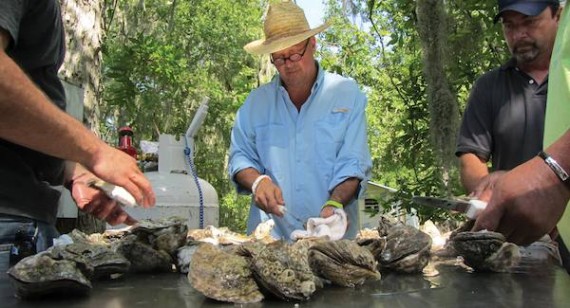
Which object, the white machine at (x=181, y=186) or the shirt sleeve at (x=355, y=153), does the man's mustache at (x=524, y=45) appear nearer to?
the shirt sleeve at (x=355, y=153)

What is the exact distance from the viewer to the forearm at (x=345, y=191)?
2.84 metres

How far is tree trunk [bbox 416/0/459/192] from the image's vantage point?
518 cm

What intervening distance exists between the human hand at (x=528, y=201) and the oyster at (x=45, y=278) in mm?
977

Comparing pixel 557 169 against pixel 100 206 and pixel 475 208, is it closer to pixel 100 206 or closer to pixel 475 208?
pixel 475 208

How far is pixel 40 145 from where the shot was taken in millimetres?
1422

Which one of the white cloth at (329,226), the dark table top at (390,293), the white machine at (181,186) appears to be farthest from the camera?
the white machine at (181,186)

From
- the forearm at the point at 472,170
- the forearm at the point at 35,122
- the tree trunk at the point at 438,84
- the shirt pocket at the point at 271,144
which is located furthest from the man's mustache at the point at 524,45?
the tree trunk at the point at 438,84

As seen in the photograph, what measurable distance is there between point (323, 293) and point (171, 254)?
23.7 inches

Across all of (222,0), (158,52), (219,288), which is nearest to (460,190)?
(219,288)

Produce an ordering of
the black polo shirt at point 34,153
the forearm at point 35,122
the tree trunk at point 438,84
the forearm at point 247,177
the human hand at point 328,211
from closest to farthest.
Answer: the forearm at point 35,122 < the black polo shirt at point 34,153 < the human hand at point 328,211 < the forearm at point 247,177 < the tree trunk at point 438,84

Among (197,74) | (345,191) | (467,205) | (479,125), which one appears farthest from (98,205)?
(197,74)

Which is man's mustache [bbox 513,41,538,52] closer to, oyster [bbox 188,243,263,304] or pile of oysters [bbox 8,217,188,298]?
pile of oysters [bbox 8,217,188,298]

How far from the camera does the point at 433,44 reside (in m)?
5.54

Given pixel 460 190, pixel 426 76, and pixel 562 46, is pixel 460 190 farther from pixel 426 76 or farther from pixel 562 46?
pixel 562 46
